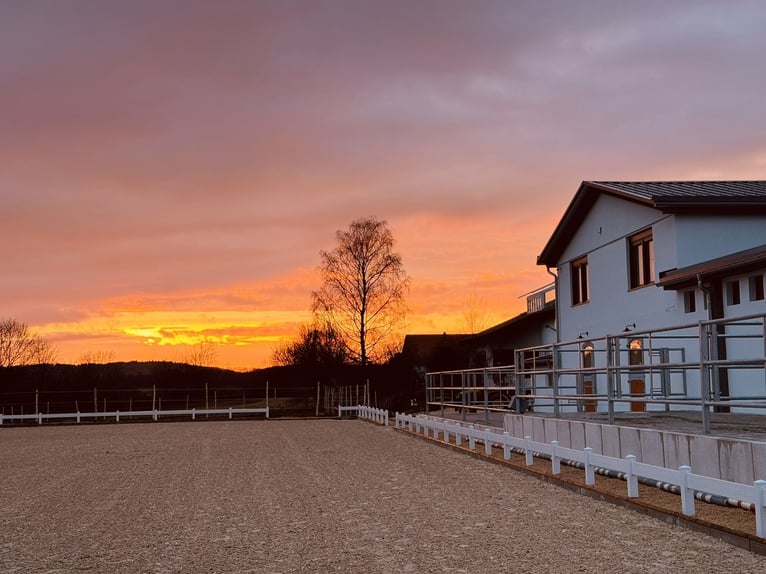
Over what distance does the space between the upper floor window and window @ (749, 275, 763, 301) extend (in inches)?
350

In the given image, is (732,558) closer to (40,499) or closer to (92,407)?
(40,499)

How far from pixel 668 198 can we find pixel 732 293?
285cm

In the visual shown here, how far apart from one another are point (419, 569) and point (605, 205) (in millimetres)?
18331

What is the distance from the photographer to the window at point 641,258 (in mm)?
21500

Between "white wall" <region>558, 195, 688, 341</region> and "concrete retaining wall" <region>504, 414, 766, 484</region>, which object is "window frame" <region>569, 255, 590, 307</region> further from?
"concrete retaining wall" <region>504, 414, 766, 484</region>

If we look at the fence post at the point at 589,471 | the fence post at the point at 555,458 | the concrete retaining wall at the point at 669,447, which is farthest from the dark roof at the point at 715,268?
the fence post at the point at 589,471

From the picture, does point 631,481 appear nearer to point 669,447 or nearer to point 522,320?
point 669,447

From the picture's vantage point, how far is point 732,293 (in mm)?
17703

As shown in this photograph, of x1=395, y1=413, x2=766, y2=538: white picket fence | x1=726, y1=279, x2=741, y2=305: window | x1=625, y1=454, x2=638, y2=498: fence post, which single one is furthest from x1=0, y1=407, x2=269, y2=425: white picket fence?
x1=625, y1=454, x2=638, y2=498: fence post

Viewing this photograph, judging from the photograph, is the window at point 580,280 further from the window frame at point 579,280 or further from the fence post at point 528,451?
the fence post at point 528,451

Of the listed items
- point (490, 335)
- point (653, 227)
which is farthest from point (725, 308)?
point (490, 335)

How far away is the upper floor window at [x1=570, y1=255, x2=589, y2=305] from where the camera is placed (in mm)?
26281

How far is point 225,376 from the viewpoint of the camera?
5575 centimetres

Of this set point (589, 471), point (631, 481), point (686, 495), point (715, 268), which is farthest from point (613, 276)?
point (686, 495)
